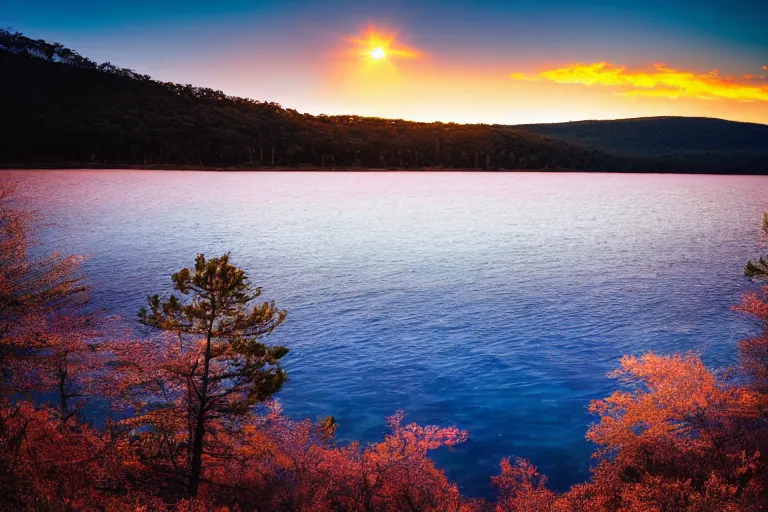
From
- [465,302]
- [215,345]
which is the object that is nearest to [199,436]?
[215,345]

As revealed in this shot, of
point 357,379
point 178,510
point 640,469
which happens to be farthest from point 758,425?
point 178,510

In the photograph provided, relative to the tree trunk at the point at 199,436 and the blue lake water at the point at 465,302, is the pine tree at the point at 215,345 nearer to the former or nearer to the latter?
the tree trunk at the point at 199,436

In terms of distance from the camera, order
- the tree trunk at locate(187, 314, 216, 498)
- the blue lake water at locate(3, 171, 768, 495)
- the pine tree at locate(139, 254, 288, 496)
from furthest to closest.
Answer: the blue lake water at locate(3, 171, 768, 495)
the tree trunk at locate(187, 314, 216, 498)
the pine tree at locate(139, 254, 288, 496)

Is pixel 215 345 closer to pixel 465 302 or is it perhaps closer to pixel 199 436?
pixel 199 436

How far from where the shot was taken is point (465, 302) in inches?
2240

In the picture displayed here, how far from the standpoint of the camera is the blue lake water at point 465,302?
33.4m

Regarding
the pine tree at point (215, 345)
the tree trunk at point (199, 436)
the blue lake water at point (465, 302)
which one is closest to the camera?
the pine tree at point (215, 345)

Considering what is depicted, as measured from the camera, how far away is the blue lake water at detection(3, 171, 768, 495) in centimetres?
3338

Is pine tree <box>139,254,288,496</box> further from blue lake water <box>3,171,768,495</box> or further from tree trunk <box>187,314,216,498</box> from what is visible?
blue lake water <box>3,171,768,495</box>

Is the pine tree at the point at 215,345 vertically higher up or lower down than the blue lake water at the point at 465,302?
higher up

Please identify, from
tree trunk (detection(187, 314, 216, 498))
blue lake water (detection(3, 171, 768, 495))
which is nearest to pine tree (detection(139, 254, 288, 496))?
tree trunk (detection(187, 314, 216, 498))

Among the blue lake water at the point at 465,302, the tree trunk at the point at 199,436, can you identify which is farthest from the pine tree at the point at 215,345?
the blue lake water at the point at 465,302

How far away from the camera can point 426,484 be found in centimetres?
2428

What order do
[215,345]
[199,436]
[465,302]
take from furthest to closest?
[465,302], [215,345], [199,436]
